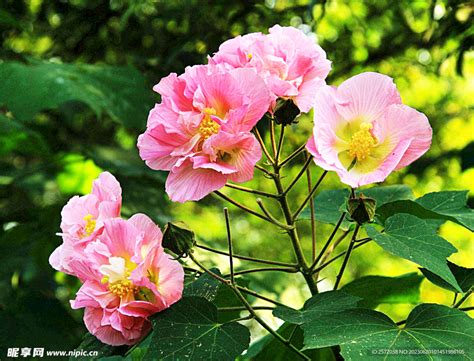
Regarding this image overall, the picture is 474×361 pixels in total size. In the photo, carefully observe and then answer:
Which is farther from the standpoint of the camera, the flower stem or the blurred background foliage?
the blurred background foliage

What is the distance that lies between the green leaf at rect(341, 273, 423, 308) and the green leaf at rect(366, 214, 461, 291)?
7.1 inches

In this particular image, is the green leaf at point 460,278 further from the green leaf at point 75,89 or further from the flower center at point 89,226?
the green leaf at point 75,89

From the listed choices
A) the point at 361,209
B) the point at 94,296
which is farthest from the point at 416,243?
the point at 94,296

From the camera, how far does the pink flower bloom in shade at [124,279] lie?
1.81ft

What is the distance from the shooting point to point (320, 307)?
0.54m

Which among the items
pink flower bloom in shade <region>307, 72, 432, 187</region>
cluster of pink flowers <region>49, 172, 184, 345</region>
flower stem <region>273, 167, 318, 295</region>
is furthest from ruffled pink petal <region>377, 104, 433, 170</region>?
cluster of pink flowers <region>49, 172, 184, 345</region>

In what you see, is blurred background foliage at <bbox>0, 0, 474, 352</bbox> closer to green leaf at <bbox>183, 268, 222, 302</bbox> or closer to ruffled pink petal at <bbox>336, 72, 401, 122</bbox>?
green leaf at <bbox>183, 268, 222, 302</bbox>

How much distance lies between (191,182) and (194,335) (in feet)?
0.39

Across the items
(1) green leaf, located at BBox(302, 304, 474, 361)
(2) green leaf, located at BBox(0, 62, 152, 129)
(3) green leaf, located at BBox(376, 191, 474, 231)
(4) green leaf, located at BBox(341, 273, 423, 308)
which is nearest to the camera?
(1) green leaf, located at BBox(302, 304, 474, 361)

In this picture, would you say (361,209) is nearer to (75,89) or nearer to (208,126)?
(208,126)

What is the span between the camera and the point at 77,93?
1.20 meters

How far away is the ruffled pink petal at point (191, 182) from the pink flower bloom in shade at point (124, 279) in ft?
0.13

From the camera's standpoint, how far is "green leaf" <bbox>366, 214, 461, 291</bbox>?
0.50 m

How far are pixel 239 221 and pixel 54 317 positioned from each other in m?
1.34
